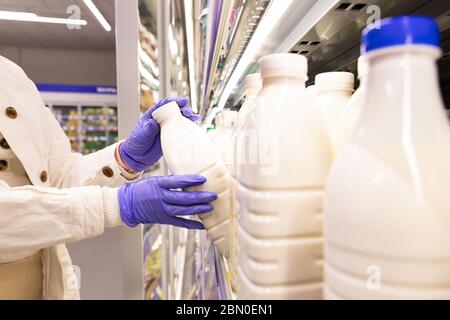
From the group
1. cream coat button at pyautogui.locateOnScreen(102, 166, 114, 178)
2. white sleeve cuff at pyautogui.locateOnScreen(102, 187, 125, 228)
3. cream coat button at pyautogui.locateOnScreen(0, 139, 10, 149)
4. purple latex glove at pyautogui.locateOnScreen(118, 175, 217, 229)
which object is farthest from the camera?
cream coat button at pyautogui.locateOnScreen(102, 166, 114, 178)

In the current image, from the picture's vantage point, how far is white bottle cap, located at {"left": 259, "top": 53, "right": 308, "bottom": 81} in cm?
47

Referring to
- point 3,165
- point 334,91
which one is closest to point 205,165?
point 334,91

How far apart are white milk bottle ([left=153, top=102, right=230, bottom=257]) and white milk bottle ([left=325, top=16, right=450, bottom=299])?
54cm

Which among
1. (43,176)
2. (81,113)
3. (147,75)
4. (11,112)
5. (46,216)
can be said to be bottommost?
(46,216)

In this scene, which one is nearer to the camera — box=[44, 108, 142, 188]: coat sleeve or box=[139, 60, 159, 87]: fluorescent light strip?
box=[44, 108, 142, 188]: coat sleeve

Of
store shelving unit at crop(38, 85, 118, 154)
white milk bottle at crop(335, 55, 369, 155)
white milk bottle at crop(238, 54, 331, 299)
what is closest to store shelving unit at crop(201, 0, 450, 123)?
white milk bottle at crop(335, 55, 369, 155)

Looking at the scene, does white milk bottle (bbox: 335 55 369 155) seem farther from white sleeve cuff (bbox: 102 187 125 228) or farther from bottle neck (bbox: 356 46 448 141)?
white sleeve cuff (bbox: 102 187 125 228)

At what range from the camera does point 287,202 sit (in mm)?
426

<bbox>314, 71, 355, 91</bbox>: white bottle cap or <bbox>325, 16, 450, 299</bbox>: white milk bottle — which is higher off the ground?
<bbox>314, 71, 355, 91</bbox>: white bottle cap

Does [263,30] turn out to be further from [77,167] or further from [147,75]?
[77,167]

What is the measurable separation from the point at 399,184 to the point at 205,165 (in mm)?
586

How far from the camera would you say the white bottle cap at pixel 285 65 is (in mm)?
466
